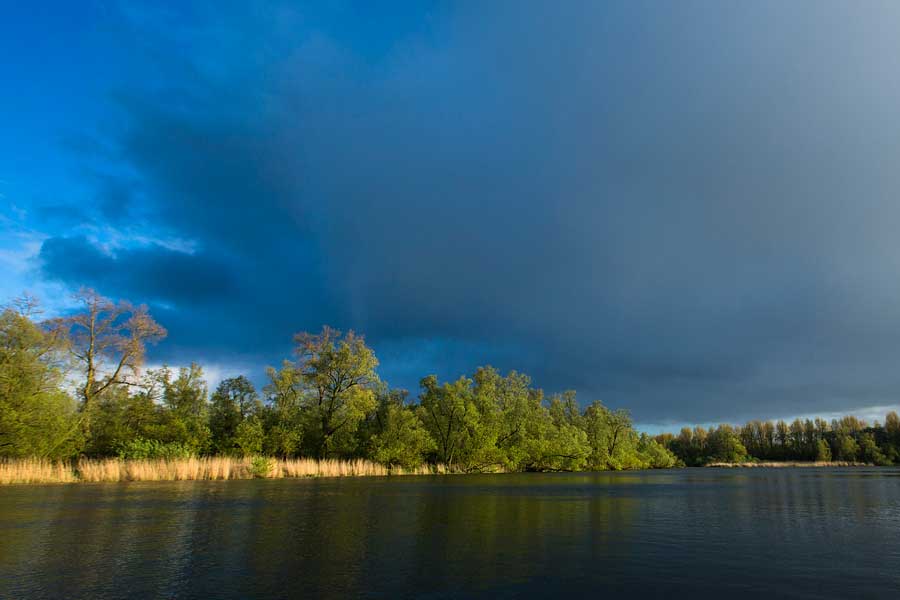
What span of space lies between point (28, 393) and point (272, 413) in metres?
28.8

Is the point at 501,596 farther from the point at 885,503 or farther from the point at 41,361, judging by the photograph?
the point at 41,361

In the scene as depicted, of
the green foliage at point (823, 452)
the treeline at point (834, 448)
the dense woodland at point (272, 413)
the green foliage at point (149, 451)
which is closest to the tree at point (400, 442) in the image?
the dense woodland at point (272, 413)

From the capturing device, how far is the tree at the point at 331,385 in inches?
2506

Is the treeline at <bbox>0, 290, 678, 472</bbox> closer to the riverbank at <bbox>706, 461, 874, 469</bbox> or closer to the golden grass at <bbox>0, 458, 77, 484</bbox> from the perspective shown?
the golden grass at <bbox>0, 458, 77, 484</bbox>

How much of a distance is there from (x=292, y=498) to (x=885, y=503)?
28.8 metres

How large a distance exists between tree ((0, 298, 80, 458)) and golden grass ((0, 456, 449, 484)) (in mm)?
1454

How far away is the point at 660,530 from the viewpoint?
50.3ft

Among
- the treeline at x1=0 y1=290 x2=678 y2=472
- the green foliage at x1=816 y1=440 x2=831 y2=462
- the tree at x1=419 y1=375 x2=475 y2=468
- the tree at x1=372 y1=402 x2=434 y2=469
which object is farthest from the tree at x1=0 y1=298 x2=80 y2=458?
the green foliage at x1=816 y1=440 x2=831 y2=462

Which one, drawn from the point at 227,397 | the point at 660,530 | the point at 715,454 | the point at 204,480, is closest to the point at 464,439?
the point at 227,397

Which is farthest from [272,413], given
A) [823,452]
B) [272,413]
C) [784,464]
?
[823,452]

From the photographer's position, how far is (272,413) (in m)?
63.8

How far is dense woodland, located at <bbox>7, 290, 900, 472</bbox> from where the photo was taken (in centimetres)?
3856

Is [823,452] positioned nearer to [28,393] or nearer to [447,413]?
[447,413]

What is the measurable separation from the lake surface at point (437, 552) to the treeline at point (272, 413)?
22826 millimetres
